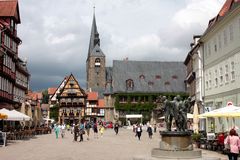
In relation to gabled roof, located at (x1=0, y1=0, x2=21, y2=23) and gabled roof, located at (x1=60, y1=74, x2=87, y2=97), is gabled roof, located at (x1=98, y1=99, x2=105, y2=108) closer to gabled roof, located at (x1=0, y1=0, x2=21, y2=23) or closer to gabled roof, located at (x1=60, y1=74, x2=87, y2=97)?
gabled roof, located at (x1=60, y1=74, x2=87, y2=97)

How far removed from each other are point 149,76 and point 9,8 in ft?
186

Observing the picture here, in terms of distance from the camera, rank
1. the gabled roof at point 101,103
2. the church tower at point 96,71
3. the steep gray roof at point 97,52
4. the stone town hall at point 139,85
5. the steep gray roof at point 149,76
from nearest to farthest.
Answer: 1. the stone town hall at point 139,85
2. the steep gray roof at point 149,76
3. the gabled roof at point 101,103
4. the church tower at point 96,71
5. the steep gray roof at point 97,52

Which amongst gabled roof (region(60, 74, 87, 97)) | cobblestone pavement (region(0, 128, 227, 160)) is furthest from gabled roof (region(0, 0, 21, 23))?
gabled roof (region(60, 74, 87, 97))

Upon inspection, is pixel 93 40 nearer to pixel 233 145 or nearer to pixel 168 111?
pixel 168 111

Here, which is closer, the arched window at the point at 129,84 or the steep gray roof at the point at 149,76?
the arched window at the point at 129,84

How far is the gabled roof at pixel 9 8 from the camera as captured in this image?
47.9m

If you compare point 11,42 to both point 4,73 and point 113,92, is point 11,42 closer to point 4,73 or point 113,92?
point 4,73

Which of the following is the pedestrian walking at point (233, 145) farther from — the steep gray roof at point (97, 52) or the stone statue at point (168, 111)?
the steep gray roof at point (97, 52)

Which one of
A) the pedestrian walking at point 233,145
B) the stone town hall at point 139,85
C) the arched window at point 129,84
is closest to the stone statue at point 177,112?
the pedestrian walking at point 233,145

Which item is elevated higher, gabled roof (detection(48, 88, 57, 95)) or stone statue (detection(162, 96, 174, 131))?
gabled roof (detection(48, 88, 57, 95))

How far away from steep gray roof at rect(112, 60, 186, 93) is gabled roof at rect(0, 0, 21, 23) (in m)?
49.0

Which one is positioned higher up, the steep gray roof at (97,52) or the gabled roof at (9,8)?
the steep gray roof at (97,52)

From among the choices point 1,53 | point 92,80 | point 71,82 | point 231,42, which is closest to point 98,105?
point 71,82

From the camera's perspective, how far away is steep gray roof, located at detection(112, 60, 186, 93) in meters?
97.7
